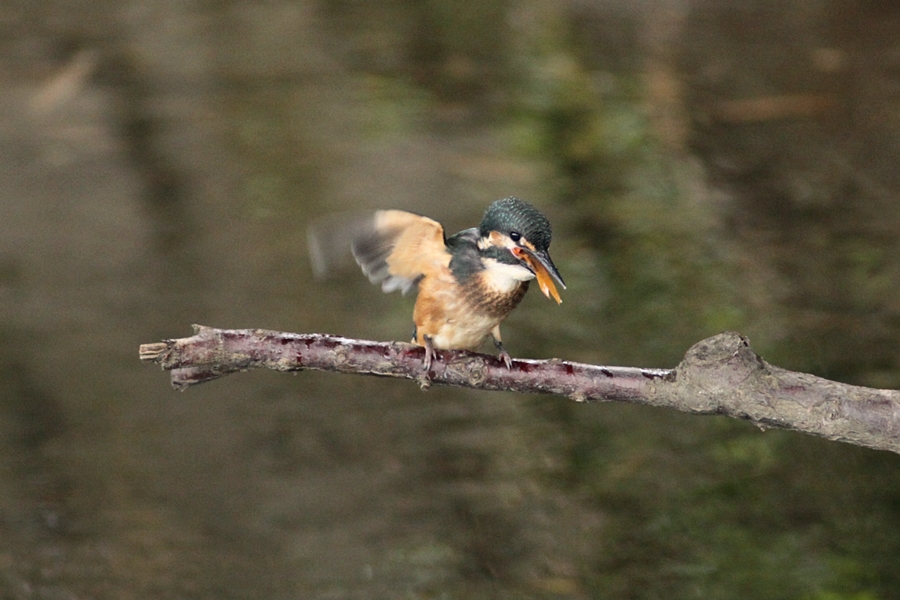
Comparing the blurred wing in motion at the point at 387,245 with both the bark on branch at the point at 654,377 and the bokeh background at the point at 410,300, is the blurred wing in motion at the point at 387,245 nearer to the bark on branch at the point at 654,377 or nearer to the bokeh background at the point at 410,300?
the bark on branch at the point at 654,377

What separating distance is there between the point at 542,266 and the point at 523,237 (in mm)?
85

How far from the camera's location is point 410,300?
5.27 metres

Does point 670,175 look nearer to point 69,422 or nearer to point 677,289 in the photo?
point 677,289

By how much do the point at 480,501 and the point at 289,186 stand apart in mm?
3198

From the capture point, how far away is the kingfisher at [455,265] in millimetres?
2301

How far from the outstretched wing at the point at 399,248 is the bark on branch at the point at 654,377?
340 mm

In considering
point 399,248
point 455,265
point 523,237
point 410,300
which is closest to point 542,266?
point 523,237

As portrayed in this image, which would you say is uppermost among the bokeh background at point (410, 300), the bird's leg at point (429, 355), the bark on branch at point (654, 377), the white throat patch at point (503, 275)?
the bokeh background at point (410, 300)

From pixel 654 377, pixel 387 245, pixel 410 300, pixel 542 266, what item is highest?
pixel 410 300

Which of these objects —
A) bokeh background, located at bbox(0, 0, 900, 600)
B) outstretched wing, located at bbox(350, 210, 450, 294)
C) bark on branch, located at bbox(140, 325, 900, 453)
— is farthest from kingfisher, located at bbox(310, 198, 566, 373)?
bokeh background, located at bbox(0, 0, 900, 600)

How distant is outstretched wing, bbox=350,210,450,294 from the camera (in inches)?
96.7

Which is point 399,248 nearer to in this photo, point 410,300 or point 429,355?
point 429,355

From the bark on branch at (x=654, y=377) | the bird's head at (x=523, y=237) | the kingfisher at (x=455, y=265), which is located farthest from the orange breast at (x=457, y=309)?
the bark on branch at (x=654, y=377)

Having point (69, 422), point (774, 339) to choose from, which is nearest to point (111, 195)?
point (69, 422)
